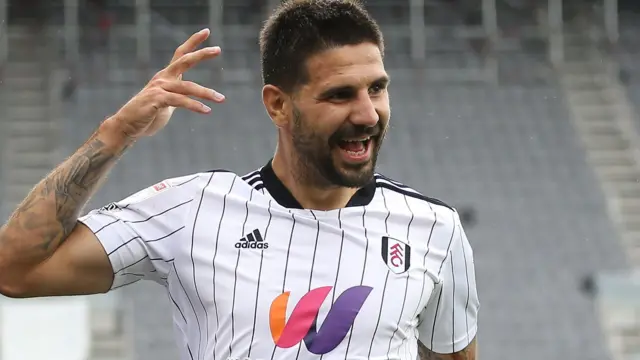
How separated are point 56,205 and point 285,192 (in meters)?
0.60

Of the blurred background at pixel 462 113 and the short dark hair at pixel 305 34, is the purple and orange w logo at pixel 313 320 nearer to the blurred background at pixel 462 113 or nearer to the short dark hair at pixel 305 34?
the short dark hair at pixel 305 34

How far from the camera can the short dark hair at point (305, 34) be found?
109 inches

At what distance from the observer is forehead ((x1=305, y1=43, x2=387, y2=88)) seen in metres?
2.69

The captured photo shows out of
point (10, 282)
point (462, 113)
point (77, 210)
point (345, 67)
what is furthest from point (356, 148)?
point (462, 113)

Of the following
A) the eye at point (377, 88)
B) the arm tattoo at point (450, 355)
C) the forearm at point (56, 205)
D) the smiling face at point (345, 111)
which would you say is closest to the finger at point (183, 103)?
the forearm at point (56, 205)

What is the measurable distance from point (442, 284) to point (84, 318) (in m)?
6.51

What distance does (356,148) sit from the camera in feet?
8.85

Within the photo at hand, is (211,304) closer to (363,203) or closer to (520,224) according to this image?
(363,203)

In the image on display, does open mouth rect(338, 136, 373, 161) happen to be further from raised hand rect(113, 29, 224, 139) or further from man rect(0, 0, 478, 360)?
raised hand rect(113, 29, 224, 139)

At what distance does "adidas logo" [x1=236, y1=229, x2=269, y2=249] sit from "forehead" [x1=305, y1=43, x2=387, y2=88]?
413 millimetres

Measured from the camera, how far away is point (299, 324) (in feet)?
8.76

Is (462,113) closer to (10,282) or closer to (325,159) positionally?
(325,159)

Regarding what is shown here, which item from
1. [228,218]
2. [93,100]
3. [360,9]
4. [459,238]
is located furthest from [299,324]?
[93,100]

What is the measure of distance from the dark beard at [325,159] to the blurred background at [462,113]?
8436 mm
